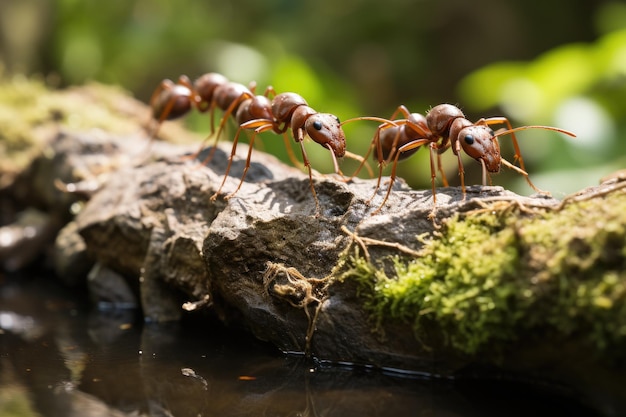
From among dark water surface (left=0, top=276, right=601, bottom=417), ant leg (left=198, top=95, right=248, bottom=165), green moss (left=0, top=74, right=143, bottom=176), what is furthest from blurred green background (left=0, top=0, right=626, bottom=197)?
dark water surface (left=0, top=276, right=601, bottom=417)

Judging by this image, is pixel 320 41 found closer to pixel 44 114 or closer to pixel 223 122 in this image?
pixel 44 114

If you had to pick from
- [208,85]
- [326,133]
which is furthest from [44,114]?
[326,133]

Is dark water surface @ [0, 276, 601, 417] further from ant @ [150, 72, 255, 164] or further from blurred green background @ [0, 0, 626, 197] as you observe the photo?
blurred green background @ [0, 0, 626, 197]

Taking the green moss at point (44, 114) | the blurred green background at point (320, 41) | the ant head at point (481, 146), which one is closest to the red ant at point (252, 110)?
the ant head at point (481, 146)

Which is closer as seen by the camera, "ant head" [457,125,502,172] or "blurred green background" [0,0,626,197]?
"ant head" [457,125,502,172]

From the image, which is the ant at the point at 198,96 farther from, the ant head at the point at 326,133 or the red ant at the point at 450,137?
the red ant at the point at 450,137

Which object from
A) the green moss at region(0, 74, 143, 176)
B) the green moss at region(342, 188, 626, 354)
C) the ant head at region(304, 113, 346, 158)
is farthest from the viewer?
the green moss at region(0, 74, 143, 176)
